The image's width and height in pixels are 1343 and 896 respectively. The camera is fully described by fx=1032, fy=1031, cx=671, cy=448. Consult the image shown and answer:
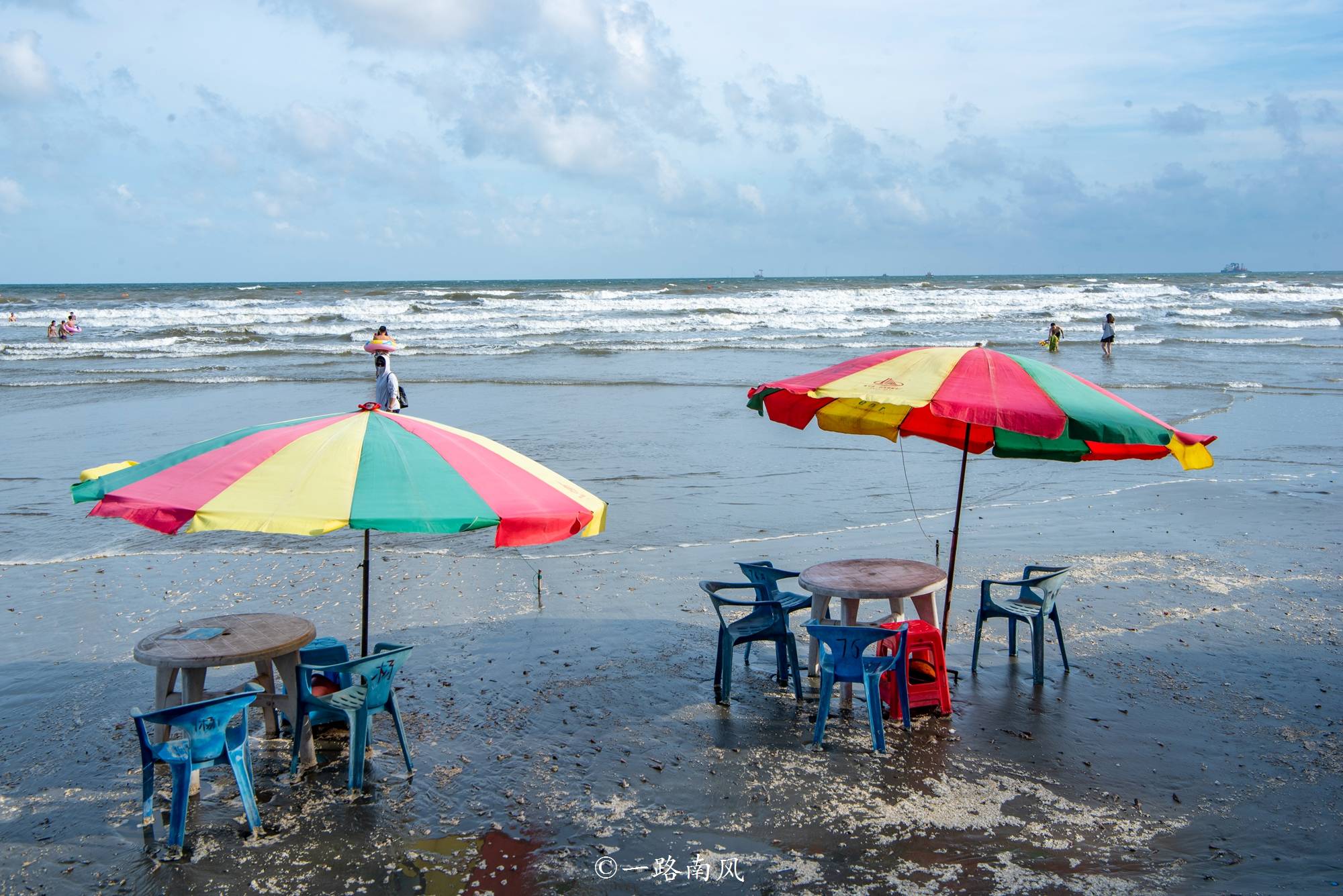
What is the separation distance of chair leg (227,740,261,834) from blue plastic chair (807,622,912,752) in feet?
9.69

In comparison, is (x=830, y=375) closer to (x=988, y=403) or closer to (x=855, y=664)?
(x=988, y=403)

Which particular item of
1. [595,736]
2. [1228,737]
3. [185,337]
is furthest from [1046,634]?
[185,337]

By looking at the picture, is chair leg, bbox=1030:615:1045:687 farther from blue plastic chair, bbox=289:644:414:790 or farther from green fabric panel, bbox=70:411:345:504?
green fabric panel, bbox=70:411:345:504

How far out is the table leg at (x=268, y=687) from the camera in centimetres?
575

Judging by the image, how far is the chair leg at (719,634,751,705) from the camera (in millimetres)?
6488

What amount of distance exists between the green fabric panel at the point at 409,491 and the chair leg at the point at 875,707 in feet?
7.68

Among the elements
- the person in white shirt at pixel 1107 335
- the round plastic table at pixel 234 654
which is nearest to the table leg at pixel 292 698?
the round plastic table at pixel 234 654

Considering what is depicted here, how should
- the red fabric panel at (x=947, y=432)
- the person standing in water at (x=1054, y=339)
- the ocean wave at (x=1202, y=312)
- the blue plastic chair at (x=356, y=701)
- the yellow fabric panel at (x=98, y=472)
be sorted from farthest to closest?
the ocean wave at (x=1202, y=312), the person standing in water at (x=1054, y=339), the red fabric panel at (x=947, y=432), the blue plastic chair at (x=356, y=701), the yellow fabric panel at (x=98, y=472)

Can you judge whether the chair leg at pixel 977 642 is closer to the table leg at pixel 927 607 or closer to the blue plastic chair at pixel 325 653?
the table leg at pixel 927 607

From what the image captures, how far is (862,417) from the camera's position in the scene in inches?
287

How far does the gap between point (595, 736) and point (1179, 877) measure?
10.0 ft

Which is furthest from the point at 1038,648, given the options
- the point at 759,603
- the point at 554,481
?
the point at 554,481

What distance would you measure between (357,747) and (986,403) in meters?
3.86

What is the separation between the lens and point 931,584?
253 inches
